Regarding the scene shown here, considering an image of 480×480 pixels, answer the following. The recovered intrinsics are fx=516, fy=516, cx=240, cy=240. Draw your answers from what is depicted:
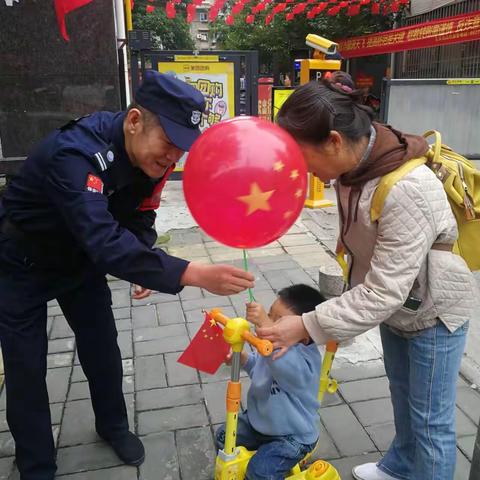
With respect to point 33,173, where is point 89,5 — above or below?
above

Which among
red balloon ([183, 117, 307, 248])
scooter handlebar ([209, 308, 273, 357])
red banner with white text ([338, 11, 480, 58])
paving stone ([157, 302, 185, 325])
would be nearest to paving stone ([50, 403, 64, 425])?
paving stone ([157, 302, 185, 325])

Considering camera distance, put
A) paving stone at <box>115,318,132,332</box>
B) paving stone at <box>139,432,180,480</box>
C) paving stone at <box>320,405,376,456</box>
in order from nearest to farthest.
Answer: paving stone at <box>139,432,180,480</box> → paving stone at <box>320,405,376,456</box> → paving stone at <box>115,318,132,332</box>

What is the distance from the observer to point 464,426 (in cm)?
265

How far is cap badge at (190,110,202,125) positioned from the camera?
1.80 metres

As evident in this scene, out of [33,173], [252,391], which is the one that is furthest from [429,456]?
[33,173]

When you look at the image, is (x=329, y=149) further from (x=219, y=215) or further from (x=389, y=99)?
(x=389, y=99)

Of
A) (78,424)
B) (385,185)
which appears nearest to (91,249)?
→ (385,185)

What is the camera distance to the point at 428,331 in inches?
69.1

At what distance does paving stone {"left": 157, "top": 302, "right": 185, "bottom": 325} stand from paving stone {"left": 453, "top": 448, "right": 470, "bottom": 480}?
2085 millimetres

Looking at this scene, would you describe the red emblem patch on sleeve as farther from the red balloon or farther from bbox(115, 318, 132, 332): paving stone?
bbox(115, 318, 132, 332): paving stone

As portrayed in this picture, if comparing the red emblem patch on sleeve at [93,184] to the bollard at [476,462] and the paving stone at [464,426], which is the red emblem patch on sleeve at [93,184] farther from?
the paving stone at [464,426]

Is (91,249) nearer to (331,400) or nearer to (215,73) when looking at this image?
(331,400)

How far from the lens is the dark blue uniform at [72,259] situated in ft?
5.74

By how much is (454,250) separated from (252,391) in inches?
39.9
